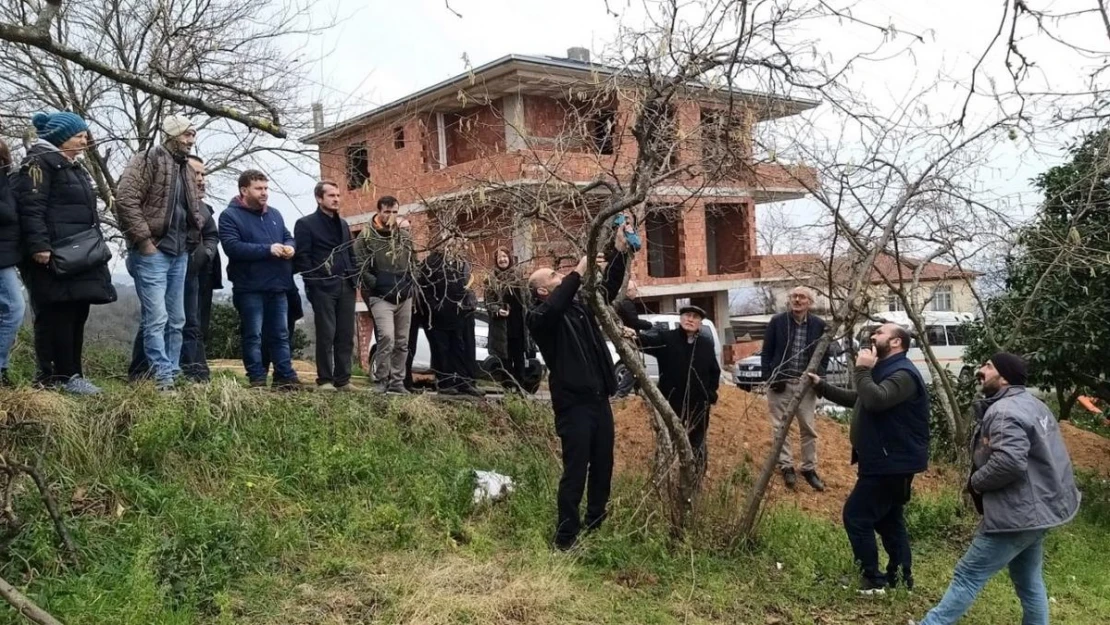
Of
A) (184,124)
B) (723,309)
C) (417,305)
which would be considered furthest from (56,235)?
(723,309)

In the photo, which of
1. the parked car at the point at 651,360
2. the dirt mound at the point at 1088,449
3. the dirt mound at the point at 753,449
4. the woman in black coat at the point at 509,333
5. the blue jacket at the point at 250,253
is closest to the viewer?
the blue jacket at the point at 250,253

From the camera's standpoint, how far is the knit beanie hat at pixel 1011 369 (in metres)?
4.52

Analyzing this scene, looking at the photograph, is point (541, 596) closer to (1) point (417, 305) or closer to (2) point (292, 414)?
(2) point (292, 414)

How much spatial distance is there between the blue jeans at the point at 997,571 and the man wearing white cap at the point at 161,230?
525cm

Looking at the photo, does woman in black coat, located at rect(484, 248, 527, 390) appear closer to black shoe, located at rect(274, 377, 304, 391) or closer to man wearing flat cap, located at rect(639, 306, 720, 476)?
man wearing flat cap, located at rect(639, 306, 720, 476)

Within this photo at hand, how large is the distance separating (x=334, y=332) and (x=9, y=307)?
2.42m

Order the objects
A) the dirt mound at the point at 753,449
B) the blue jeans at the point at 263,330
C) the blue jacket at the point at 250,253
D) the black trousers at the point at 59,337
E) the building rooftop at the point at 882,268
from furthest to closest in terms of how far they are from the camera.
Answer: the dirt mound at the point at 753,449
the blue jeans at the point at 263,330
the blue jacket at the point at 250,253
the building rooftop at the point at 882,268
the black trousers at the point at 59,337

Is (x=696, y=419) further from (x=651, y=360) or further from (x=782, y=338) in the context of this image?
(x=651, y=360)

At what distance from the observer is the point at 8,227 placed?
18.3 ft

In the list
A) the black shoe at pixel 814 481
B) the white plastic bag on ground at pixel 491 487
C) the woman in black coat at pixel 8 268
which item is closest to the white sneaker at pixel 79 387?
the woman in black coat at pixel 8 268

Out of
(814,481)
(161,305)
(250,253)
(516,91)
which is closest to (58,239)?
(161,305)

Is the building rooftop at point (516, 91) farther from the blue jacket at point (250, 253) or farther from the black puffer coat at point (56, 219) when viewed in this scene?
A: the black puffer coat at point (56, 219)

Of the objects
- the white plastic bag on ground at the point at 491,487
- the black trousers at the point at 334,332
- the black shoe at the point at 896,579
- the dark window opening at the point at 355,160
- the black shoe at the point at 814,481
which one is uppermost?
the dark window opening at the point at 355,160

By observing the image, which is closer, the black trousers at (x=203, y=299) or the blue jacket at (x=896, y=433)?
the blue jacket at (x=896, y=433)
